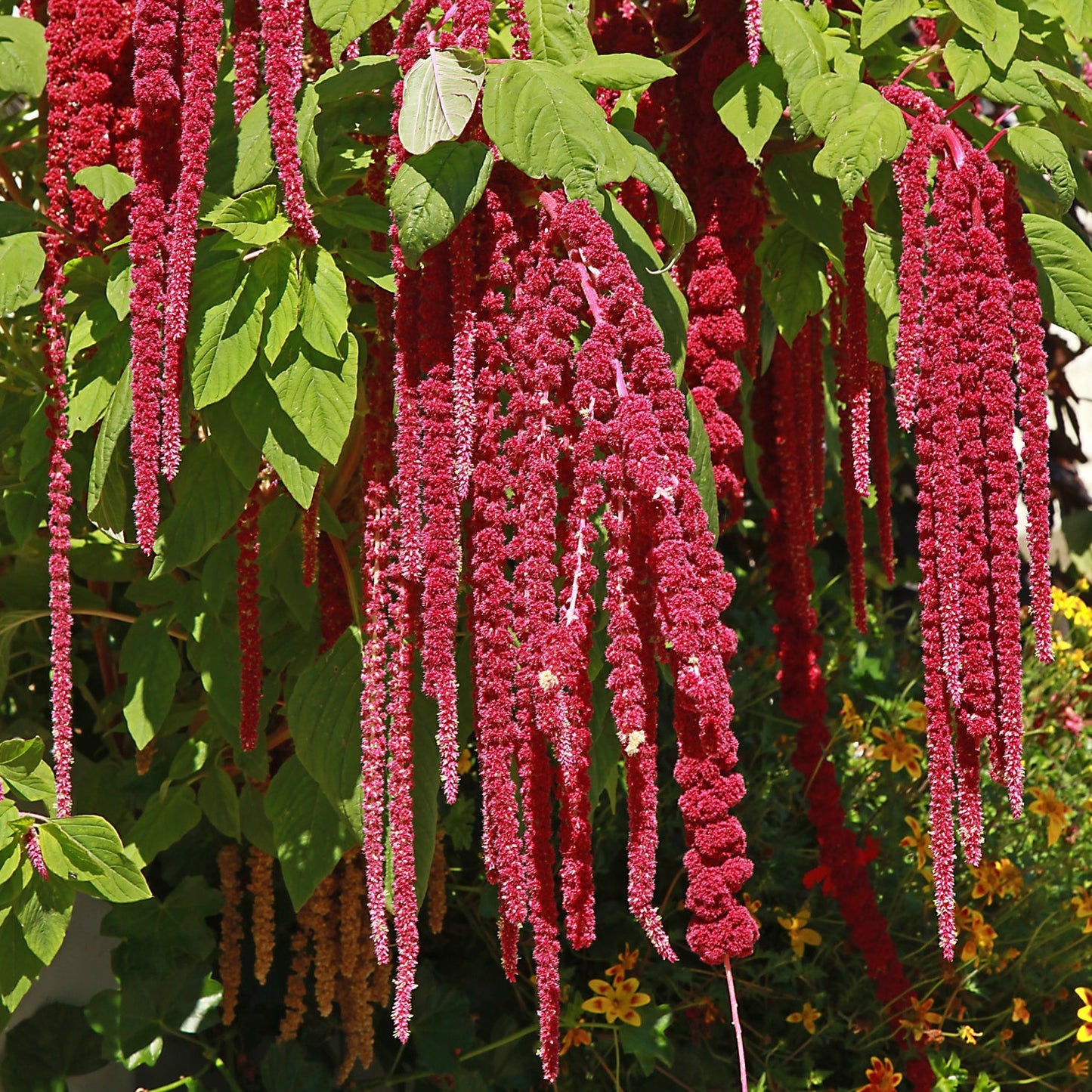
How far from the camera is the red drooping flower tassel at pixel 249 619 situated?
137 centimetres

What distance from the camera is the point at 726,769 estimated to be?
3.15 ft

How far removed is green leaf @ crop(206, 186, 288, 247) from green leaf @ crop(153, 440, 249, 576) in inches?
11.2

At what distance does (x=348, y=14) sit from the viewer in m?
1.11

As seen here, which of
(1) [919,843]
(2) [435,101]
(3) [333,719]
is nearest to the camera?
(2) [435,101]

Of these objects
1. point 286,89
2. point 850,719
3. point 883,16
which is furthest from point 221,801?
point 850,719

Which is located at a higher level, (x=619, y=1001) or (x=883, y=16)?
(x=883, y=16)

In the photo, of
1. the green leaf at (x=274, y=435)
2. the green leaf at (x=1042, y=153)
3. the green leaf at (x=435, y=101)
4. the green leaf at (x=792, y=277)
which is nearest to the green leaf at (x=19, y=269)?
the green leaf at (x=274, y=435)

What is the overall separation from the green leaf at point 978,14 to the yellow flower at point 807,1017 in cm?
164

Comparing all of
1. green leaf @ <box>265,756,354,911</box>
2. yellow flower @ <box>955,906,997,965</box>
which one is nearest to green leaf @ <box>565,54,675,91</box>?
green leaf @ <box>265,756,354,911</box>

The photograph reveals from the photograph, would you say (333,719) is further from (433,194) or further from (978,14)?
(978,14)

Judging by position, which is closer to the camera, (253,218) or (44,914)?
(253,218)

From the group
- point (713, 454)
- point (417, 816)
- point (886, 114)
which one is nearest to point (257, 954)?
point (417, 816)

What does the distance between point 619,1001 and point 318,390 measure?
52.3 inches

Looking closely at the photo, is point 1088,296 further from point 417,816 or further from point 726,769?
point 417,816
